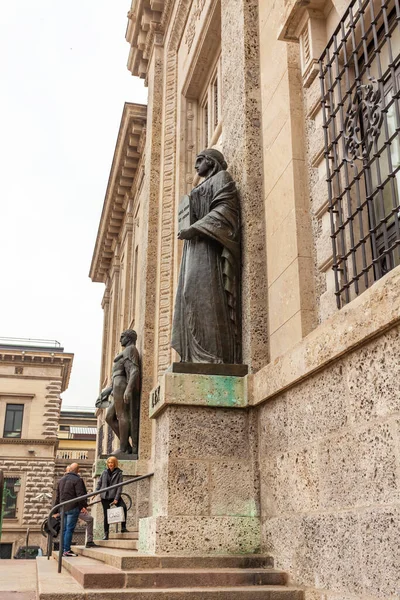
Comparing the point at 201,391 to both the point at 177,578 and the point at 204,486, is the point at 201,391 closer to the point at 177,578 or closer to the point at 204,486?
the point at 204,486

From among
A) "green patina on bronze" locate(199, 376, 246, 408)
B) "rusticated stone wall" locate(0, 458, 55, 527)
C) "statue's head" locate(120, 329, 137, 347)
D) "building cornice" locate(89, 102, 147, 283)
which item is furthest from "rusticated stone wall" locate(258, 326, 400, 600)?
"rusticated stone wall" locate(0, 458, 55, 527)

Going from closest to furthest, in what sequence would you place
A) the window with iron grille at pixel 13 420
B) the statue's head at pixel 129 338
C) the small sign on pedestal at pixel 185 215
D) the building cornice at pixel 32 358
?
1. the small sign on pedestal at pixel 185 215
2. the statue's head at pixel 129 338
3. the window with iron grille at pixel 13 420
4. the building cornice at pixel 32 358

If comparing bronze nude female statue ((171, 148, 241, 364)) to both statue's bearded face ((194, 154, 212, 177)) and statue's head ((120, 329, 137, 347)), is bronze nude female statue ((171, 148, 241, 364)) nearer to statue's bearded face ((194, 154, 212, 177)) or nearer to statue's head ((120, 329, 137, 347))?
statue's bearded face ((194, 154, 212, 177))

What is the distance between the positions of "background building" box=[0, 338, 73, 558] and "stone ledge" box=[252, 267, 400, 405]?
40.5m

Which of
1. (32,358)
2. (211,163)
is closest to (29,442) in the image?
(32,358)

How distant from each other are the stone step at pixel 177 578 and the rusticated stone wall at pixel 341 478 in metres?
0.26

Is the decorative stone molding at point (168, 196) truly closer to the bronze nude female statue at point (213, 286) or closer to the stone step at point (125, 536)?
the stone step at point (125, 536)

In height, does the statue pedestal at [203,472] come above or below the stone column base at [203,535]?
above

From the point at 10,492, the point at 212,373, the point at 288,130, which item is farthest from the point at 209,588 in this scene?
the point at 10,492

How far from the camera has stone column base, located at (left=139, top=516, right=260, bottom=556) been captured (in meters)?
5.68

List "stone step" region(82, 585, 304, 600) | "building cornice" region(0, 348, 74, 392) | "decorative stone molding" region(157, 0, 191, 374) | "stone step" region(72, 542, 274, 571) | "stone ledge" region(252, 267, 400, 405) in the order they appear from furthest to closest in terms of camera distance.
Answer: "building cornice" region(0, 348, 74, 392) < "decorative stone molding" region(157, 0, 191, 374) < "stone step" region(72, 542, 274, 571) < "stone step" region(82, 585, 304, 600) < "stone ledge" region(252, 267, 400, 405)

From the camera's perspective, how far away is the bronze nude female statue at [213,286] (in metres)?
6.93

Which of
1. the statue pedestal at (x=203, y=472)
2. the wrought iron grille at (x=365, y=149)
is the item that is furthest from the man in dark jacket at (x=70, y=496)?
the wrought iron grille at (x=365, y=149)

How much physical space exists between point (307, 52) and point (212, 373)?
3320mm
